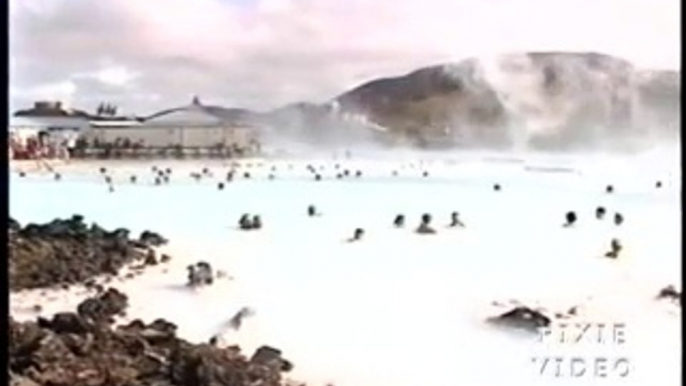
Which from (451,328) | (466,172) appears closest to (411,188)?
(466,172)

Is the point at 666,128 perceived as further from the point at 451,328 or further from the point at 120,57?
the point at 120,57

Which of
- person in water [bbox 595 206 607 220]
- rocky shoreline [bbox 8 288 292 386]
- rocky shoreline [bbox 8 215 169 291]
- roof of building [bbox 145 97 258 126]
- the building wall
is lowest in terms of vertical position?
rocky shoreline [bbox 8 288 292 386]

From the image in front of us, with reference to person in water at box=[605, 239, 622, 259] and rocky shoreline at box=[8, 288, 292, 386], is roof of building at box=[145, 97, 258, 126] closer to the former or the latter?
rocky shoreline at box=[8, 288, 292, 386]

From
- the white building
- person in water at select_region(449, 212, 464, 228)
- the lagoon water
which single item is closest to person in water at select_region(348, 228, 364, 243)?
the lagoon water

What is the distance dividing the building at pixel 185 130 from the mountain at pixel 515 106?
0.04 metres

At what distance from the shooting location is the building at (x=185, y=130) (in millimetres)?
1335

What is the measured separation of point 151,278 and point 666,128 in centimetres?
68

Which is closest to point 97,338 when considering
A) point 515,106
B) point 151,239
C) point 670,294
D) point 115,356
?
point 115,356

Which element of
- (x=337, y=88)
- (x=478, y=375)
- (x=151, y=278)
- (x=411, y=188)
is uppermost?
(x=337, y=88)

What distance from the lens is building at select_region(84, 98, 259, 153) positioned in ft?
4.38

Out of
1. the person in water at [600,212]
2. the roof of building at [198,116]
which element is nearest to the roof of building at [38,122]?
the roof of building at [198,116]

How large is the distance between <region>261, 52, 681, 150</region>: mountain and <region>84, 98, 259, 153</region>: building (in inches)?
1.6

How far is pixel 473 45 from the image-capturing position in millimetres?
1350

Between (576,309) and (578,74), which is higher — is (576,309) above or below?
below
